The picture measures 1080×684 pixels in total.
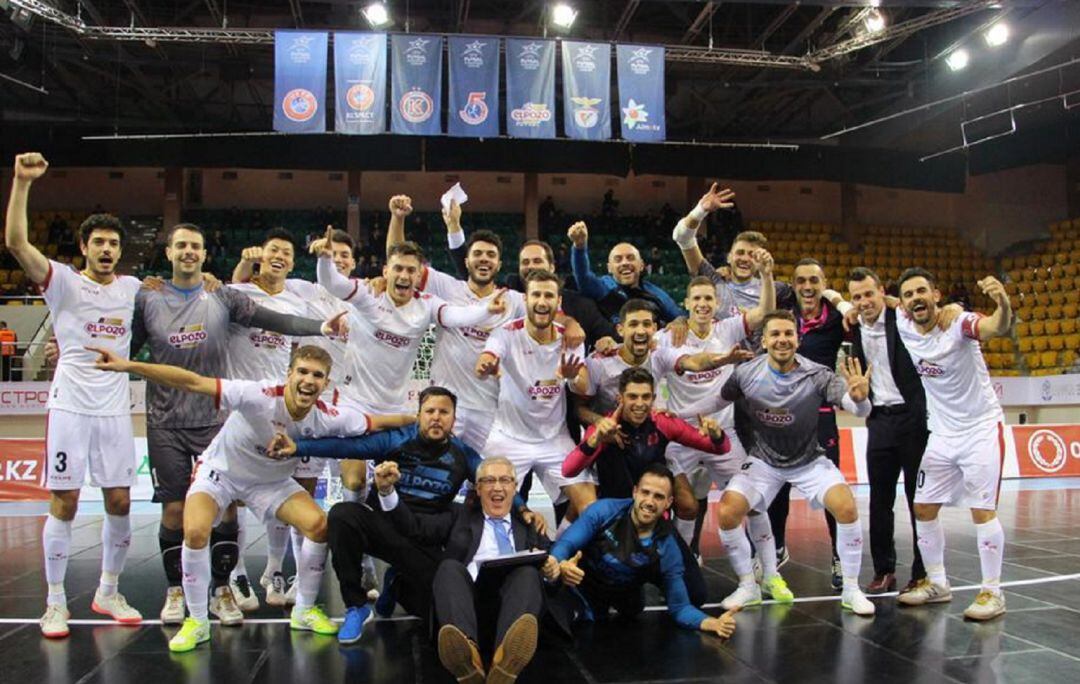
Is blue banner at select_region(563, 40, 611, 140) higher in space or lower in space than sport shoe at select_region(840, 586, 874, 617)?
higher

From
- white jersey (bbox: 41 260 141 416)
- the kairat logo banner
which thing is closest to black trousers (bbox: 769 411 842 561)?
white jersey (bbox: 41 260 141 416)

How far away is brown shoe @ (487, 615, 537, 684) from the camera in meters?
4.06

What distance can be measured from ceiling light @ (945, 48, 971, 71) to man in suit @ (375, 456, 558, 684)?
770 inches

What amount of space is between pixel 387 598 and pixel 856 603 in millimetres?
Answer: 3353

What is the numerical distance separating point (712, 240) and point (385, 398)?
19.8 m

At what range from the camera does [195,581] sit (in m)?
4.97

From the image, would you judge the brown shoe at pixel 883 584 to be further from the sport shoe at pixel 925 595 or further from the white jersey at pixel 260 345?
the white jersey at pixel 260 345

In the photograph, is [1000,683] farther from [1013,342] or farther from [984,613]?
[1013,342]

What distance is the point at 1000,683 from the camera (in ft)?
13.7

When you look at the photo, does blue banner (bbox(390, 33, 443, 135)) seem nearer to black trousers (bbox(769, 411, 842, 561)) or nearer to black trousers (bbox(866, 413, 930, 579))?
black trousers (bbox(769, 411, 842, 561))

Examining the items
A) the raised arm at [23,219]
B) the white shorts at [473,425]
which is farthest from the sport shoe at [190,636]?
the raised arm at [23,219]

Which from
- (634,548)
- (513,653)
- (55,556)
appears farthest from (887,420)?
(55,556)

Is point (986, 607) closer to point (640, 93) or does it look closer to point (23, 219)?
point (23, 219)

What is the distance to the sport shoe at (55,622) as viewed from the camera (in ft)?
16.8
